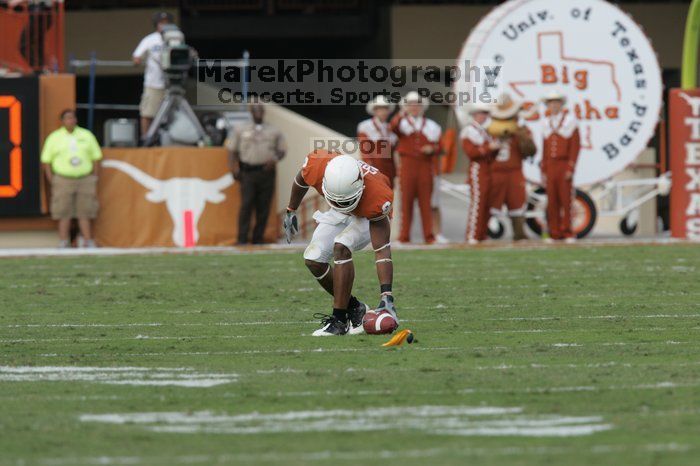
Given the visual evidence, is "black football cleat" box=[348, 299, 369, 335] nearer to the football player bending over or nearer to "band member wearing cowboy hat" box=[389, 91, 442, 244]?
the football player bending over

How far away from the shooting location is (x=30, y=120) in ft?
65.9

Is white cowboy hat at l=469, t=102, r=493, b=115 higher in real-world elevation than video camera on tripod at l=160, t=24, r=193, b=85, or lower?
lower

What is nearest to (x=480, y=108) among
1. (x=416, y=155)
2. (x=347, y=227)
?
(x=416, y=155)

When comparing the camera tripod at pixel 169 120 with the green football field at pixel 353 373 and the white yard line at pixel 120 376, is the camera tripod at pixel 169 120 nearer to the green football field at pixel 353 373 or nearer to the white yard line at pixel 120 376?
the green football field at pixel 353 373

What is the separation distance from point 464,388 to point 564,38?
14.6m

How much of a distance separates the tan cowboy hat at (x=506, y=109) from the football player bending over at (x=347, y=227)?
9855 millimetres

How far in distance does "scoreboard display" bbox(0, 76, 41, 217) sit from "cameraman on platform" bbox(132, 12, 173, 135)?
4.76 ft

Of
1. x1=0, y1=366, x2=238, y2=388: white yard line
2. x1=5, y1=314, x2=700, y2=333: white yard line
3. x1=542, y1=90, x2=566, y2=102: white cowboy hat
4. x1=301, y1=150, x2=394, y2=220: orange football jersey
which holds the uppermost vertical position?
x1=542, y1=90, x2=566, y2=102: white cowboy hat

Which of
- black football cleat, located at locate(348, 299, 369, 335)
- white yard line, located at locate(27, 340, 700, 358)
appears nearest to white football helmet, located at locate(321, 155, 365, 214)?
black football cleat, located at locate(348, 299, 369, 335)

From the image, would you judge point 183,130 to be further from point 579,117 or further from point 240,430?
point 240,430

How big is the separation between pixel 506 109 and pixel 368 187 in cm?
1019

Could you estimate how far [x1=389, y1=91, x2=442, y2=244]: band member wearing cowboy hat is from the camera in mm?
19812

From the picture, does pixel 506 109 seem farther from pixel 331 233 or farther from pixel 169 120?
pixel 331 233

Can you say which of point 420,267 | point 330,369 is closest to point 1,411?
point 330,369
